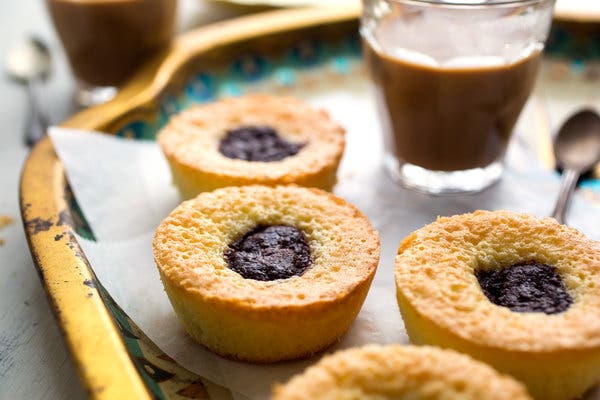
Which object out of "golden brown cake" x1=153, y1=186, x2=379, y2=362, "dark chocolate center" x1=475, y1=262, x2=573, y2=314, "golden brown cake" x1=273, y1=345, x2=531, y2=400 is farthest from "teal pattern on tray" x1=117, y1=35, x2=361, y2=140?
"golden brown cake" x1=273, y1=345, x2=531, y2=400

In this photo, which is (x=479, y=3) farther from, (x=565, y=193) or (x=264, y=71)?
(x=264, y=71)

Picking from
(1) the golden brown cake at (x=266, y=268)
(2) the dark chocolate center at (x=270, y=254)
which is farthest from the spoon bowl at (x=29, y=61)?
(2) the dark chocolate center at (x=270, y=254)

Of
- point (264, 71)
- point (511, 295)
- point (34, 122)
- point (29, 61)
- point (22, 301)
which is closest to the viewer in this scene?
point (511, 295)

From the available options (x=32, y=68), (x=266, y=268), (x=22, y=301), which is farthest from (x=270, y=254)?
(x=32, y=68)

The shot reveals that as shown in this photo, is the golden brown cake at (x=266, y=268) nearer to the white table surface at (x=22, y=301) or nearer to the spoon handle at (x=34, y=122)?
the white table surface at (x=22, y=301)

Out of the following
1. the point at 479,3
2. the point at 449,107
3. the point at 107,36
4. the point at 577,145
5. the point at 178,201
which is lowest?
the point at 577,145

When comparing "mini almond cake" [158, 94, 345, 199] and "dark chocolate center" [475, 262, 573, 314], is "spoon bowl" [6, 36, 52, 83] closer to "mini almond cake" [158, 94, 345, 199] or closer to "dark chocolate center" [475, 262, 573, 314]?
"mini almond cake" [158, 94, 345, 199]
